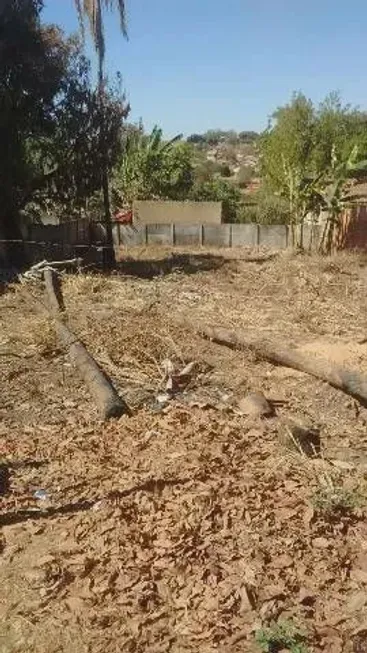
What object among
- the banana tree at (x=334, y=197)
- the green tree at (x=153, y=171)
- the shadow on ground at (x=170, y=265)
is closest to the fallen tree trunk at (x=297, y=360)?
the shadow on ground at (x=170, y=265)

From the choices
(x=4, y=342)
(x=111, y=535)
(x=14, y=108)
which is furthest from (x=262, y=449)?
(x=14, y=108)

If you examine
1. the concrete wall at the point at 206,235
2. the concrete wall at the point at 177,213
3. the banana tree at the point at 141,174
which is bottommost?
the concrete wall at the point at 206,235

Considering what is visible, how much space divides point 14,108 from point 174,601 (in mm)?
13606

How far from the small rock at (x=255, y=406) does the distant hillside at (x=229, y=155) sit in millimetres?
32720

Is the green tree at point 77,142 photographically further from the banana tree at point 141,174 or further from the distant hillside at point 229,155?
the distant hillside at point 229,155

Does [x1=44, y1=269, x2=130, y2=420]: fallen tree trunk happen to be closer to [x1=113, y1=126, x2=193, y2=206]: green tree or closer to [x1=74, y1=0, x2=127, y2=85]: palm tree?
[x1=74, y1=0, x2=127, y2=85]: palm tree

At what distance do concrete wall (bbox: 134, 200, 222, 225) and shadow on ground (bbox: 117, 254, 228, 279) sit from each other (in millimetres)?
5288

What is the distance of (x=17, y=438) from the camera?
5.57 meters

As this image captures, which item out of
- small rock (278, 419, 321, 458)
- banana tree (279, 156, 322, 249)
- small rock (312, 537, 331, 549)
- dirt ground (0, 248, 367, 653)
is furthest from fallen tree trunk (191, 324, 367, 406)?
banana tree (279, 156, 322, 249)

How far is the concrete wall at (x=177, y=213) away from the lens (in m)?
24.5

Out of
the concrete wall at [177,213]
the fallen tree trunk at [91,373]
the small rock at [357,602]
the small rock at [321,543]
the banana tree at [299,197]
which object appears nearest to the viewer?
the small rock at [357,602]

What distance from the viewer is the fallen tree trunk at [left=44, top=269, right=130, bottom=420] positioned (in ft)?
19.7

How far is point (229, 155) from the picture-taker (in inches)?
3273

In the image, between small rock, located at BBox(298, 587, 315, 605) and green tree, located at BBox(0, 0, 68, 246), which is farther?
green tree, located at BBox(0, 0, 68, 246)
